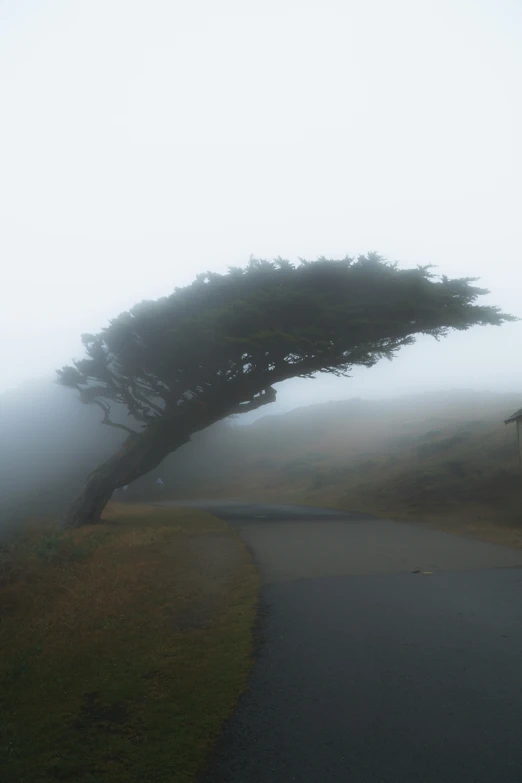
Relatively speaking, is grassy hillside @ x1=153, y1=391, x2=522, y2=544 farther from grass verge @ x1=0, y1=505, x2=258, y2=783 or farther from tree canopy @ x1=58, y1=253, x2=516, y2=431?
grass verge @ x1=0, y1=505, x2=258, y2=783

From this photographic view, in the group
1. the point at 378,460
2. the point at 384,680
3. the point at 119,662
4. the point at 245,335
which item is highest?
the point at 245,335

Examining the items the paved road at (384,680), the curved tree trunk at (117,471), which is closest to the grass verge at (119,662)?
the paved road at (384,680)

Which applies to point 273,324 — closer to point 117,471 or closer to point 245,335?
point 245,335

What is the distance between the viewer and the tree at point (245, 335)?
18.8 metres

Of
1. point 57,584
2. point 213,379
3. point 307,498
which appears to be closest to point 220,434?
point 307,498

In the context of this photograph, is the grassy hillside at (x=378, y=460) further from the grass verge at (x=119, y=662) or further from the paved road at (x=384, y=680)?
the grass verge at (x=119, y=662)

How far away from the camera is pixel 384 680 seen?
5012 millimetres

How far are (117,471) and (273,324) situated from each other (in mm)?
8707

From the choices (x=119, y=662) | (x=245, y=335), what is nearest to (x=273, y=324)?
(x=245, y=335)

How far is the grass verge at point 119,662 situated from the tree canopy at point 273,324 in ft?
30.6

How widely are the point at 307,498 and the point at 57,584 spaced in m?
22.7

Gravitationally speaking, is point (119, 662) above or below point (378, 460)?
above

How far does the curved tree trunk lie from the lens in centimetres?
2091

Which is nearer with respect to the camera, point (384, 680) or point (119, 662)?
point (384, 680)
